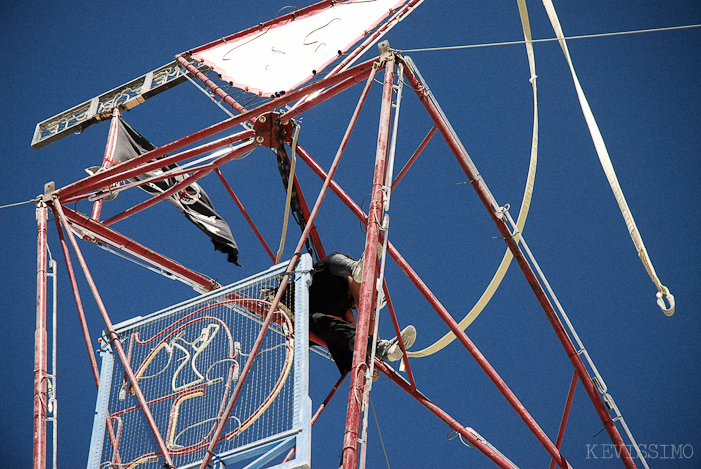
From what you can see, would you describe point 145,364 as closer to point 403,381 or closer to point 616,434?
point 403,381

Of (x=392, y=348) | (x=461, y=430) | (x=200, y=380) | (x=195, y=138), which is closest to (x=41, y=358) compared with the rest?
(x=200, y=380)

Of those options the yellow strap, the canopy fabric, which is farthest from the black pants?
the canopy fabric

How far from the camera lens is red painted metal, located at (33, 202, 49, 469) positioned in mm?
9227

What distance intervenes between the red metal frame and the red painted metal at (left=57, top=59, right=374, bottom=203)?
0.01m

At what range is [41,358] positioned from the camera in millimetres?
10031

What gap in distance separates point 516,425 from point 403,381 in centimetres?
1111

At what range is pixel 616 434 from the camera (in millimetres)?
9828

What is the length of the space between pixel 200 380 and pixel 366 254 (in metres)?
2.72

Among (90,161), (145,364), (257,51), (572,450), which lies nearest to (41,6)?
(90,161)

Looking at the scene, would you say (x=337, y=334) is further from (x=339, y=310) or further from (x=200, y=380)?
(x=200, y=380)

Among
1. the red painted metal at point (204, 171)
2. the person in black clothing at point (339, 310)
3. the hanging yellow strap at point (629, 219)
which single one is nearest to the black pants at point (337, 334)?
the person in black clothing at point (339, 310)

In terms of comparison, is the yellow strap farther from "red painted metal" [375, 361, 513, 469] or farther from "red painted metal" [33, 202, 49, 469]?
"red painted metal" [33, 202, 49, 469]

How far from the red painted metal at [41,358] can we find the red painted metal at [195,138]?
64 centimetres

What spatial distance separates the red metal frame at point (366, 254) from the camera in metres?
8.14
